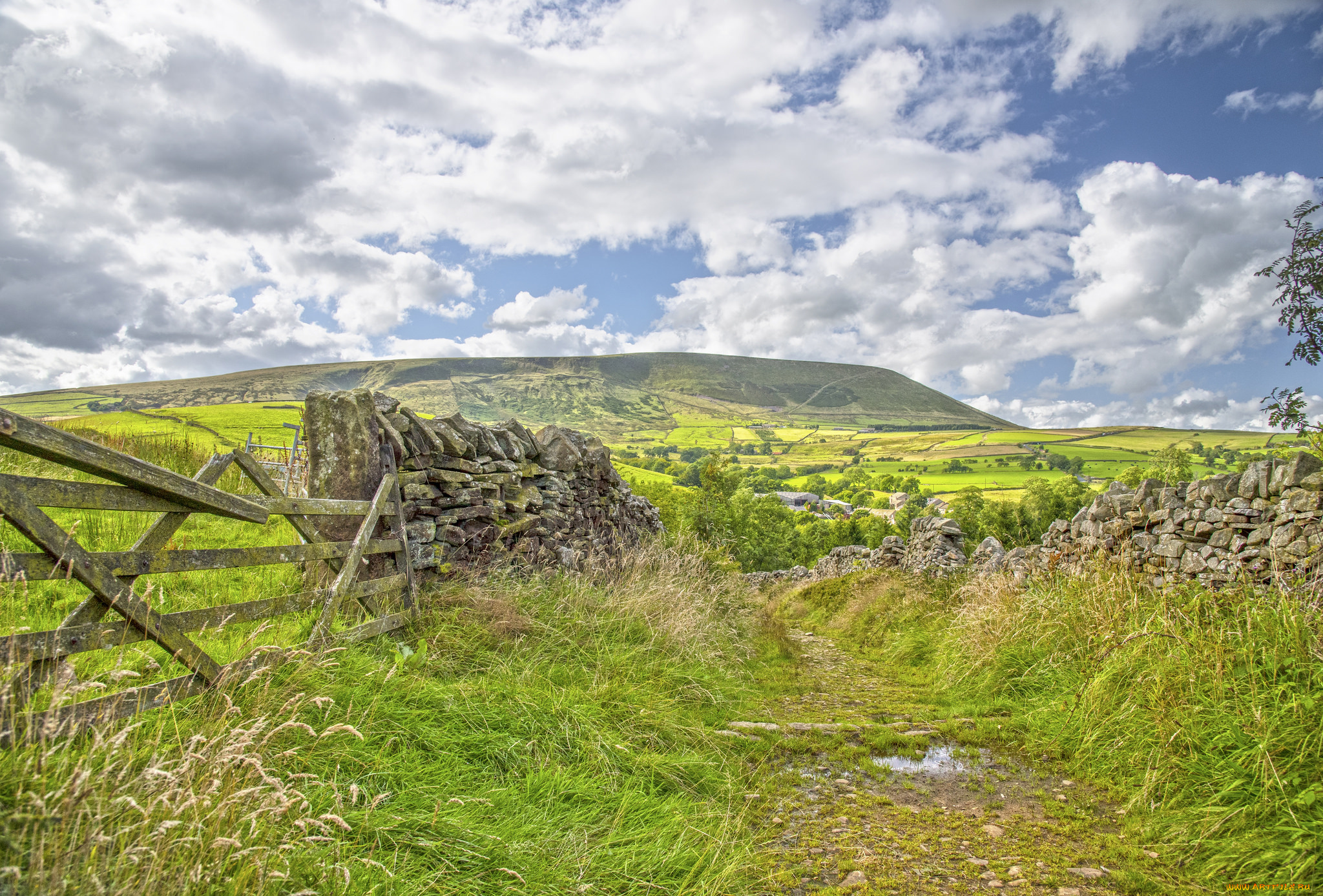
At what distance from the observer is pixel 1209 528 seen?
23.2 feet

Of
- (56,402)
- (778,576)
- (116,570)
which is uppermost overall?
(56,402)

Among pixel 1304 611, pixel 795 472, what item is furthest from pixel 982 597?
pixel 795 472

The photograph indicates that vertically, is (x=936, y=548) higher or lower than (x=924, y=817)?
lower

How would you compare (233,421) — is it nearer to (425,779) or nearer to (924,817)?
(425,779)

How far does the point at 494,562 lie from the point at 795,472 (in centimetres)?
12696

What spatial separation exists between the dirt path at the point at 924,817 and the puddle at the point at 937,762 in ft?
0.04

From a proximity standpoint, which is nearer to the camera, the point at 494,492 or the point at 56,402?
the point at 494,492

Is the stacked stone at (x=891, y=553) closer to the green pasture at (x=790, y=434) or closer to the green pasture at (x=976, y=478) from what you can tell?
the green pasture at (x=976, y=478)

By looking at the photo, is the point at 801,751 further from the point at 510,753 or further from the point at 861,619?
the point at 861,619

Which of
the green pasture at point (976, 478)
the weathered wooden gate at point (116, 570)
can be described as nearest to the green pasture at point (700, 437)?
the green pasture at point (976, 478)

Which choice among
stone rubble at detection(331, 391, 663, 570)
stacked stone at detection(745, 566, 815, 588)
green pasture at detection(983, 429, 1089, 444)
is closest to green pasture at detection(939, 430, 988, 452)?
green pasture at detection(983, 429, 1089, 444)

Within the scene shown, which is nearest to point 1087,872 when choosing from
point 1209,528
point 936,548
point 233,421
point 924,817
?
point 924,817

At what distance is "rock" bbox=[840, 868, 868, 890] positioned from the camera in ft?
10.8

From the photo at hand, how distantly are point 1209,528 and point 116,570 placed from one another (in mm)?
9989
